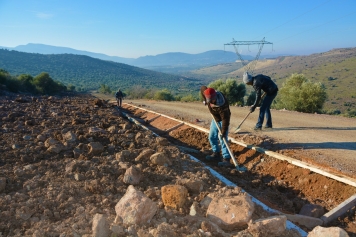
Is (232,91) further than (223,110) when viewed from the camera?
Yes

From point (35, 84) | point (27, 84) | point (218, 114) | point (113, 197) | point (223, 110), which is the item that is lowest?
point (35, 84)

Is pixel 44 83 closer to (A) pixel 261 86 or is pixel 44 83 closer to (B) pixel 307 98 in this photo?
(B) pixel 307 98

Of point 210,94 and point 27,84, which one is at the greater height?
point 210,94

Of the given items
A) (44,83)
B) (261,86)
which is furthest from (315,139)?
(44,83)

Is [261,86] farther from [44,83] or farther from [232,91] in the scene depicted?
[44,83]

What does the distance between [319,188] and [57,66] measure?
136909 mm

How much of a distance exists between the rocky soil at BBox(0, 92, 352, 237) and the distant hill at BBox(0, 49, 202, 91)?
93377mm

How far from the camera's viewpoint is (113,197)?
3725 mm

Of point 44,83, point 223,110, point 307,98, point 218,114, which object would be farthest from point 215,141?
point 44,83

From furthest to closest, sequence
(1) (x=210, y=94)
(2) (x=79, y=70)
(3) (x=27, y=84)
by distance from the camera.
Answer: (2) (x=79, y=70) < (3) (x=27, y=84) < (1) (x=210, y=94)

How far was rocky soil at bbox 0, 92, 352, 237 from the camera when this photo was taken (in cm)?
290

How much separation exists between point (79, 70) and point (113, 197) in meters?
137

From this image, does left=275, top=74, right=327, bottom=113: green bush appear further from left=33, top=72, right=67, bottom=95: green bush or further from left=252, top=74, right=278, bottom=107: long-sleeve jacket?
left=33, top=72, right=67, bottom=95: green bush

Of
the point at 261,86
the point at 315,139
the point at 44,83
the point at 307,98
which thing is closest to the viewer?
the point at 315,139
